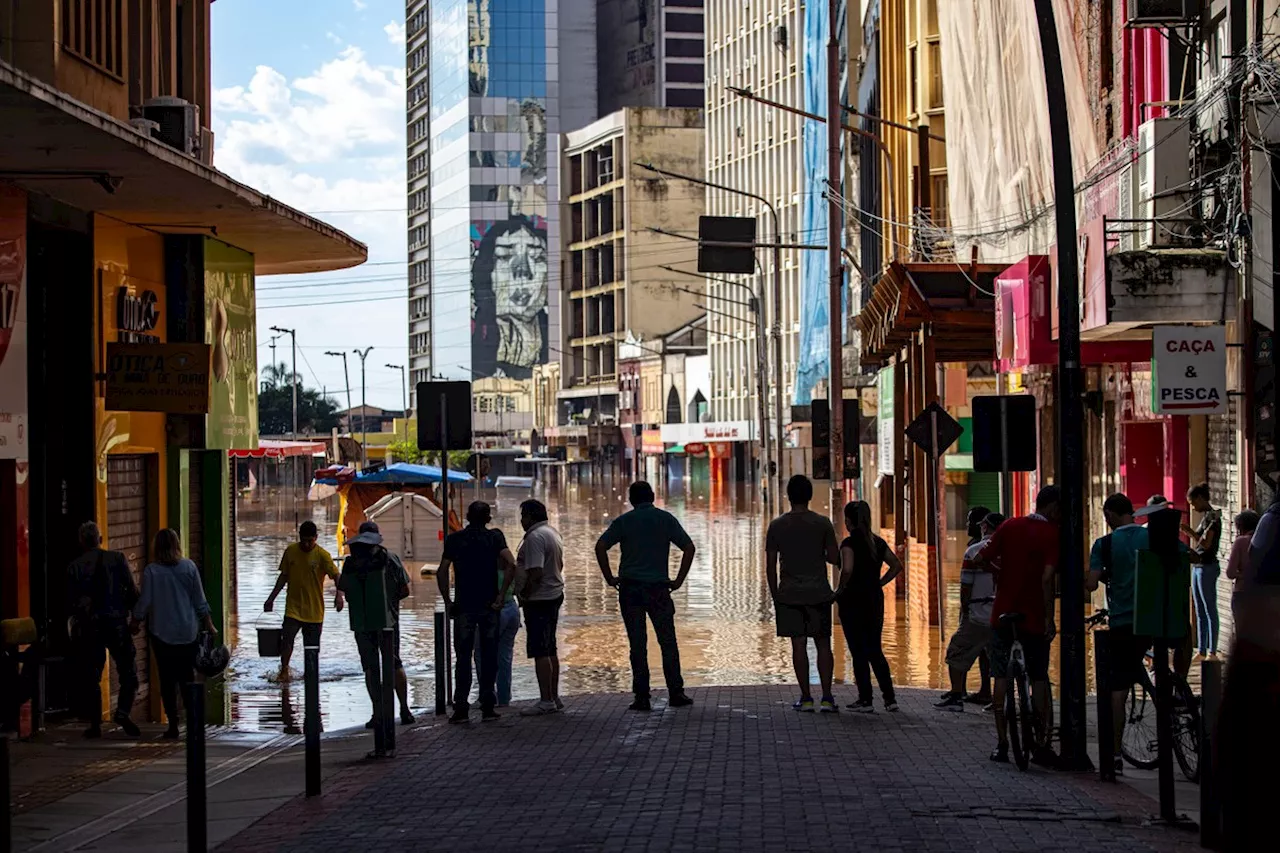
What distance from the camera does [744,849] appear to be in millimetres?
8578

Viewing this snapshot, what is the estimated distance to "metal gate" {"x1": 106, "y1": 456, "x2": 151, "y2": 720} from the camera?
52.9 feet

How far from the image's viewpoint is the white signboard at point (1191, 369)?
55.5ft

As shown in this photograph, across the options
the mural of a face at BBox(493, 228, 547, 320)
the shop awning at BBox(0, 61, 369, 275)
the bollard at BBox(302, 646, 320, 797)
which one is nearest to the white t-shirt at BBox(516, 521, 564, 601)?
the shop awning at BBox(0, 61, 369, 275)

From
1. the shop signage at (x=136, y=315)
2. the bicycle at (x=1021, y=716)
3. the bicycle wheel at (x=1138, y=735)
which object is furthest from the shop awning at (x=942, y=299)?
the bicycle at (x=1021, y=716)

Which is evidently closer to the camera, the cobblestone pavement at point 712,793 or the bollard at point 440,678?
the cobblestone pavement at point 712,793

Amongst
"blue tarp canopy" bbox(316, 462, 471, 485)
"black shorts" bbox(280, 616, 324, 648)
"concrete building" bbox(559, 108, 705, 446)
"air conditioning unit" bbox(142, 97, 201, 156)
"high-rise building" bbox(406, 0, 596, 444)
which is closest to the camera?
"air conditioning unit" bbox(142, 97, 201, 156)

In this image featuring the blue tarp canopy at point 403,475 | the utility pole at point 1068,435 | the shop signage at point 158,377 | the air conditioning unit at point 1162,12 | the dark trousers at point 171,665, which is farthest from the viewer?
the blue tarp canopy at point 403,475

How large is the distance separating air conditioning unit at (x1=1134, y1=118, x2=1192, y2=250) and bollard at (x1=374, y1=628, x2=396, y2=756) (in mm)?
8539

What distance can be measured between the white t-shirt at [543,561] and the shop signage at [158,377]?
10.2ft

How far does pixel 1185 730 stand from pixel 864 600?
3.45 metres

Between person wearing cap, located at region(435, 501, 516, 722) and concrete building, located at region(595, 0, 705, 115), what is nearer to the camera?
person wearing cap, located at region(435, 501, 516, 722)

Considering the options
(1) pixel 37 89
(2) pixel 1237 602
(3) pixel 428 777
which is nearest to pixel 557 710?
(3) pixel 428 777

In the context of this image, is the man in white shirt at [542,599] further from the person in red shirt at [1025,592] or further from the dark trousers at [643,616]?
the person in red shirt at [1025,592]

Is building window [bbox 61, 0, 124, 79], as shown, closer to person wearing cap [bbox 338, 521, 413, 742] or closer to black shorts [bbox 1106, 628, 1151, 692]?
person wearing cap [bbox 338, 521, 413, 742]
